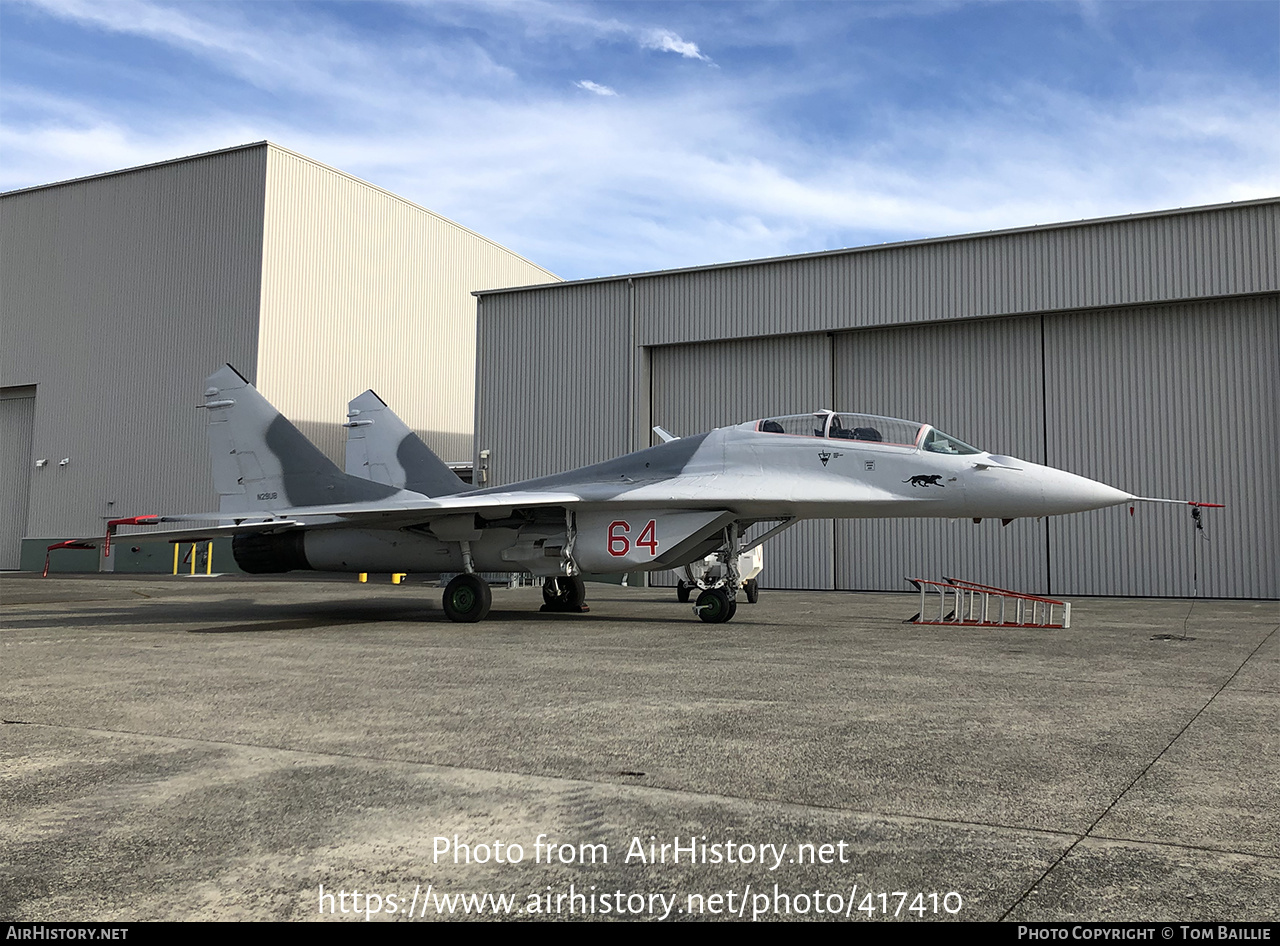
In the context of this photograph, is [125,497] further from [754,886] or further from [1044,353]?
[754,886]

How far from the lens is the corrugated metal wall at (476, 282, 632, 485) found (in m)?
25.7

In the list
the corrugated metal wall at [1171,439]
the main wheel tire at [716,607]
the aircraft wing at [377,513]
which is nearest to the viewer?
the aircraft wing at [377,513]

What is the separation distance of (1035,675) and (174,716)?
5926 millimetres

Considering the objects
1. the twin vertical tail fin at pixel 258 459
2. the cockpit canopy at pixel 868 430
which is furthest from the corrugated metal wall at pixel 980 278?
the twin vertical tail fin at pixel 258 459

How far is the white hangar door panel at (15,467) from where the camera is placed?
35906mm

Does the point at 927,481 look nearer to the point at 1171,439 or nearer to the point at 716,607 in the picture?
the point at 716,607

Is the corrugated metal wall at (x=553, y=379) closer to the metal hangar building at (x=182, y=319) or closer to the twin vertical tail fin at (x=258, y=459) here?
the metal hangar building at (x=182, y=319)

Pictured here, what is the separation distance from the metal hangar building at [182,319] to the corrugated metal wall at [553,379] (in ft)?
27.4

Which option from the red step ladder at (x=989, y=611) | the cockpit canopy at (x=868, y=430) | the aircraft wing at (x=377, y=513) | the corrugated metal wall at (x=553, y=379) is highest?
the corrugated metal wall at (x=553, y=379)

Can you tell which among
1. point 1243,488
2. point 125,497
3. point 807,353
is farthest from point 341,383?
point 1243,488

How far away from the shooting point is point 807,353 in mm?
23984

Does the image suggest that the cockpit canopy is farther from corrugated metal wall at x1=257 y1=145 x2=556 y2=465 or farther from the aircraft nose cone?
corrugated metal wall at x1=257 y1=145 x2=556 y2=465

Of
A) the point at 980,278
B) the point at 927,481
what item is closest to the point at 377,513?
the point at 927,481

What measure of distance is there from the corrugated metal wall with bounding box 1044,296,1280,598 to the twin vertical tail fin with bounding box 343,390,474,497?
14040mm
